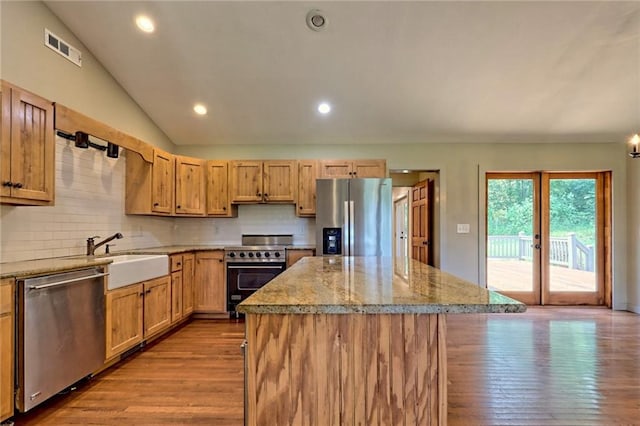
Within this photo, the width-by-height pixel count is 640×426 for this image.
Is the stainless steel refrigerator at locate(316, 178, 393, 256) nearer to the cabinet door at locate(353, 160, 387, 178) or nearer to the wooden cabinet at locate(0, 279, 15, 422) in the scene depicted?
the cabinet door at locate(353, 160, 387, 178)

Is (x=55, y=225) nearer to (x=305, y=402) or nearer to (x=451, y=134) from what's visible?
(x=305, y=402)

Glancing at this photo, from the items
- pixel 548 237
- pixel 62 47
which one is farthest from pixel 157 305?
pixel 548 237

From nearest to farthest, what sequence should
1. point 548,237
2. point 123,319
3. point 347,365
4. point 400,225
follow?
point 347,365, point 123,319, point 548,237, point 400,225

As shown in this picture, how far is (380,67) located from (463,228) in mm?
2652

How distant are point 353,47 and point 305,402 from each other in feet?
10.2

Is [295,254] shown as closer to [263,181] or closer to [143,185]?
[263,181]

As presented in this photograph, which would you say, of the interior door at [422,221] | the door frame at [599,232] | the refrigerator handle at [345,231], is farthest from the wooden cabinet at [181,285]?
the door frame at [599,232]

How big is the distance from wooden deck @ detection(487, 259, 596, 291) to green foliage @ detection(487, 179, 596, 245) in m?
0.48

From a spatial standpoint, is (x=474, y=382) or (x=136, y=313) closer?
(x=474, y=382)

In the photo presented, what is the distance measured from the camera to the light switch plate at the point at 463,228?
16.0 ft

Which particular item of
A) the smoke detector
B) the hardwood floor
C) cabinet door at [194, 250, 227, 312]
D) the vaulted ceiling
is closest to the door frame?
the vaulted ceiling

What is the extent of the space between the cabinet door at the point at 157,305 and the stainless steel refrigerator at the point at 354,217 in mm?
1859

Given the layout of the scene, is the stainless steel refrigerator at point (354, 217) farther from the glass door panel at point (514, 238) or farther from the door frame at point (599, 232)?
the glass door panel at point (514, 238)

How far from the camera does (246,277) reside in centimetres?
436
